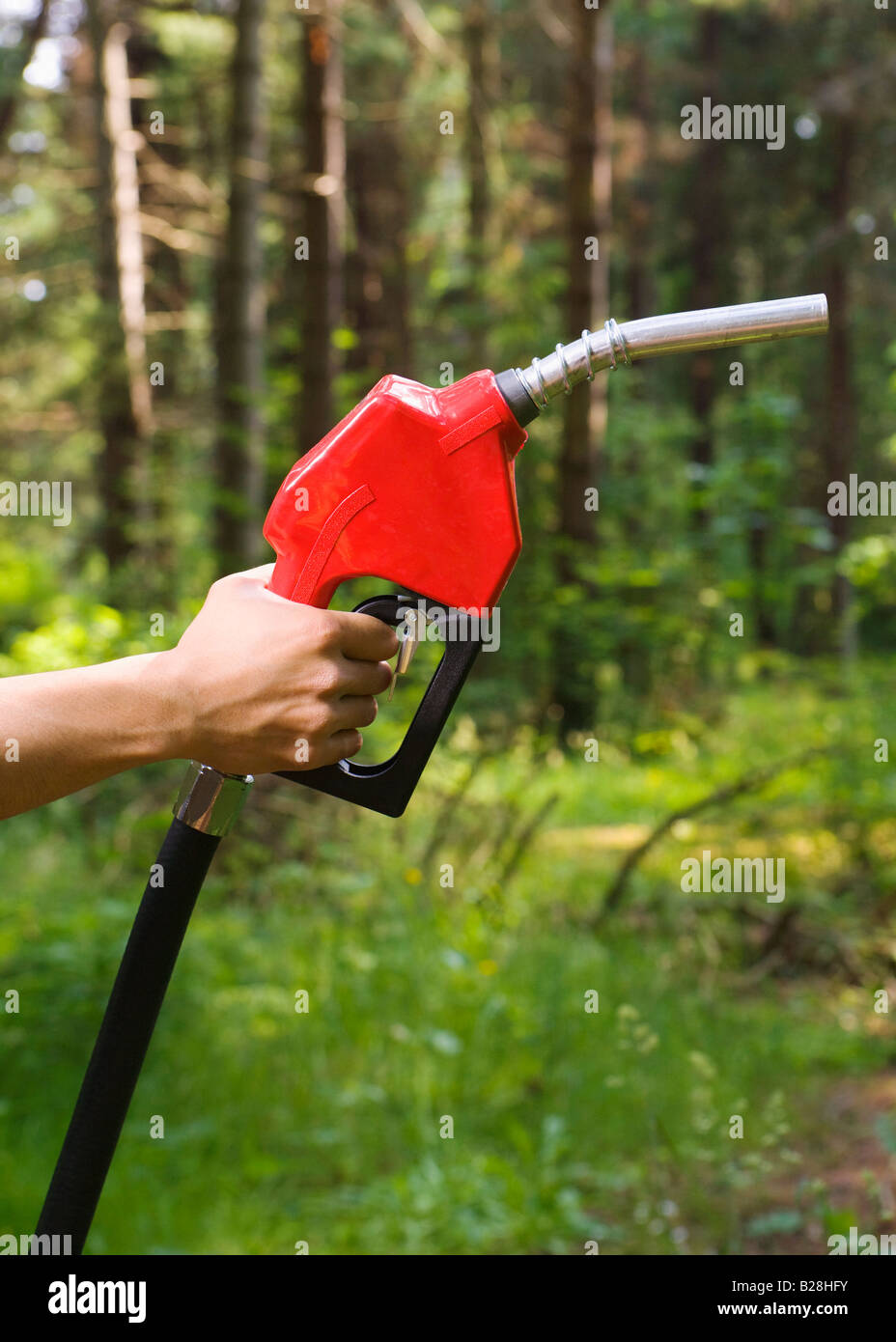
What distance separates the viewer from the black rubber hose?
1.35 m

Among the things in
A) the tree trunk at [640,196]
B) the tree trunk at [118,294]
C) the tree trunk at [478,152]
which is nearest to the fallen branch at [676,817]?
the tree trunk at [478,152]

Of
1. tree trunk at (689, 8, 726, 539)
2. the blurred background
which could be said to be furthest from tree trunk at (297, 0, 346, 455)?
tree trunk at (689, 8, 726, 539)

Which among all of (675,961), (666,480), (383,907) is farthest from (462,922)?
(666,480)

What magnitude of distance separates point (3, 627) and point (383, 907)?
7428 millimetres

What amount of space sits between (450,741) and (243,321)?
105 inches

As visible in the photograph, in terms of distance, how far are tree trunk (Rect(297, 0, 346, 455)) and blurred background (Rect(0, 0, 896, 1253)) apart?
0.03 meters

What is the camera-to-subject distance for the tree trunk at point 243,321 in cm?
636

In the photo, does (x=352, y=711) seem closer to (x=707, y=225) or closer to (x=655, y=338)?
(x=655, y=338)

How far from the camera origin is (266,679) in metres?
1.26

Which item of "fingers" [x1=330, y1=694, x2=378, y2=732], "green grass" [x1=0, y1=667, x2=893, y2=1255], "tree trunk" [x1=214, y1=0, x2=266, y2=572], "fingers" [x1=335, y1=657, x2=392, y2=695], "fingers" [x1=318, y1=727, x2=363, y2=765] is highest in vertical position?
"tree trunk" [x1=214, y1=0, x2=266, y2=572]

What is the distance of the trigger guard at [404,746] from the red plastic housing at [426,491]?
46 millimetres

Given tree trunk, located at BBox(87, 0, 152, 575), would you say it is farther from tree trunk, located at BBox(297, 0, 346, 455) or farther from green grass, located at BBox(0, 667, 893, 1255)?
green grass, located at BBox(0, 667, 893, 1255)

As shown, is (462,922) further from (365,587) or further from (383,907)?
(365,587)

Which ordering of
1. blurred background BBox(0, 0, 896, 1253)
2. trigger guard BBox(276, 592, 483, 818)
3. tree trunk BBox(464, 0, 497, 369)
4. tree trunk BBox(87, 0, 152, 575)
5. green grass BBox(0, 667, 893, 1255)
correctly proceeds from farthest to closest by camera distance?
tree trunk BBox(464, 0, 497, 369), tree trunk BBox(87, 0, 152, 575), blurred background BBox(0, 0, 896, 1253), green grass BBox(0, 667, 893, 1255), trigger guard BBox(276, 592, 483, 818)
